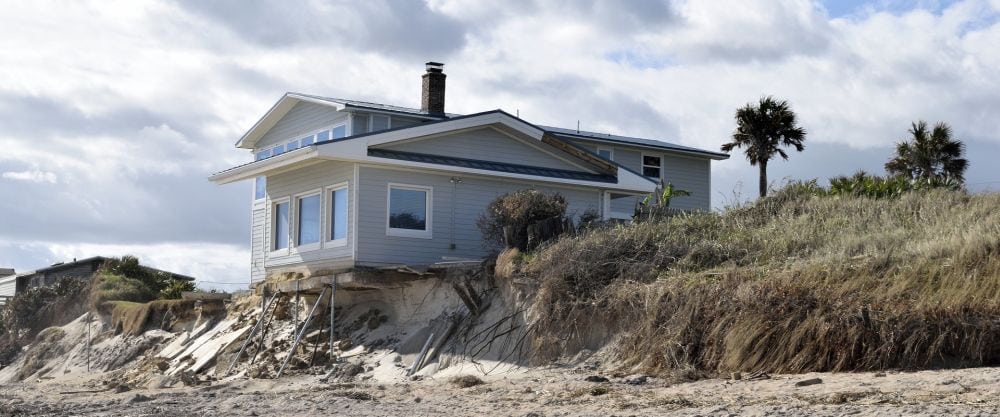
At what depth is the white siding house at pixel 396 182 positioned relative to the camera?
1004 inches

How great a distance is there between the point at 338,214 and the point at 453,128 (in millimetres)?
3373

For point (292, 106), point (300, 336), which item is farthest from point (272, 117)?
point (300, 336)

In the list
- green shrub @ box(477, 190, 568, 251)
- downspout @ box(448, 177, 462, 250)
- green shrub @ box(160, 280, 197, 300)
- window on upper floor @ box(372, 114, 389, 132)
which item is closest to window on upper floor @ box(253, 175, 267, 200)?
window on upper floor @ box(372, 114, 389, 132)

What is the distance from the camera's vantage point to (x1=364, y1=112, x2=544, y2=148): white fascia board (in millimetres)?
25797

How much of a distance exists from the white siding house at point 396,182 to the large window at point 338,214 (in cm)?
2

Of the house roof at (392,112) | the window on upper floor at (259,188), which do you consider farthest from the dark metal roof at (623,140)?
the window on upper floor at (259,188)

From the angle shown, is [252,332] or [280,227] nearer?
[252,332]

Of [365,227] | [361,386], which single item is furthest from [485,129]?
[361,386]

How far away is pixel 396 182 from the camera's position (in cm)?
2597

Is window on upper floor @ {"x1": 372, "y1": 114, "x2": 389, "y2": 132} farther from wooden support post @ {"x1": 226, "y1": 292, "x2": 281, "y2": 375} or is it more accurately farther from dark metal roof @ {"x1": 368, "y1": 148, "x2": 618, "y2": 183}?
wooden support post @ {"x1": 226, "y1": 292, "x2": 281, "y2": 375}

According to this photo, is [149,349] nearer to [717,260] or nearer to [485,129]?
[485,129]

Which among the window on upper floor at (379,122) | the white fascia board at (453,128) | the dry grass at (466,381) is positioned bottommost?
the dry grass at (466,381)

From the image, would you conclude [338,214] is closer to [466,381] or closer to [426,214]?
[426,214]

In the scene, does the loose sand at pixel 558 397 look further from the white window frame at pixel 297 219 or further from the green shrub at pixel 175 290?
the green shrub at pixel 175 290
